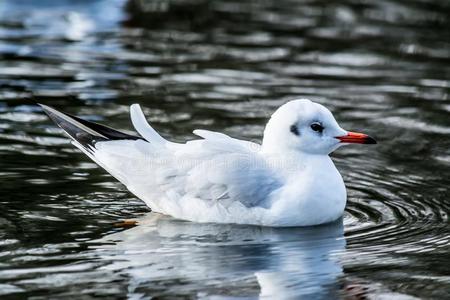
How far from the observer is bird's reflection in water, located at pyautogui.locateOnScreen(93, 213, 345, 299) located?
7.41 m

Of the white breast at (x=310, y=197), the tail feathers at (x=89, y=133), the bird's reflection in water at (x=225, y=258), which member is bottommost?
the bird's reflection in water at (x=225, y=258)

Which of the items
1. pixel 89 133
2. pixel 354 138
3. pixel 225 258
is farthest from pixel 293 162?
pixel 89 133

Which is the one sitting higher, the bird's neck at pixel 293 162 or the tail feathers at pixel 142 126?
the tail feathers at pixel 142 126

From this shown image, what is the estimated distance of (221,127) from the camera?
1165 cm

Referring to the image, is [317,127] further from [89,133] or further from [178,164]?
[89,133]

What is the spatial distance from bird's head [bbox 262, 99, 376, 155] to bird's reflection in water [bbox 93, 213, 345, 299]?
0.62 metres

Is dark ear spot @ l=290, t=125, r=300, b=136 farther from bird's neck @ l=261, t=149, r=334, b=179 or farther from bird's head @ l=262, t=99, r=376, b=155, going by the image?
bird's neck @ l=261, t=149, r=334, b=179

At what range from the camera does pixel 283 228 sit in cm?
881

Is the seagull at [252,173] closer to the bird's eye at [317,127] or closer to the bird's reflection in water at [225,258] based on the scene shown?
the bird's eye at [317,127]

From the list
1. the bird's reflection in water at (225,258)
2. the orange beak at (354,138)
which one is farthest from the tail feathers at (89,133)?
the orange beak at (354,138)

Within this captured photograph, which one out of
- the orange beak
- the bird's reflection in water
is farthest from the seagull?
the bird's reflection in water

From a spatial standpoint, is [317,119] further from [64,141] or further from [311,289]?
[64,141]

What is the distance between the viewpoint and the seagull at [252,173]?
8750 mm

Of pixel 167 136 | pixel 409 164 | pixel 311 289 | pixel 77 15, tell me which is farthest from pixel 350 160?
pixel 77 15
